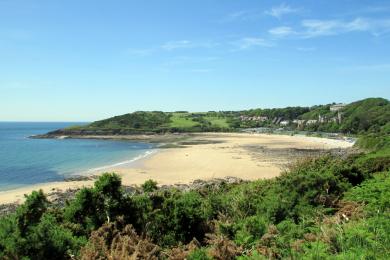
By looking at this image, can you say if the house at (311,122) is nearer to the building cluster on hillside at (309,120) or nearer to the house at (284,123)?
the building cluster on hillside at (309,120)

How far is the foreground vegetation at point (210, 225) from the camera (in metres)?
8.97

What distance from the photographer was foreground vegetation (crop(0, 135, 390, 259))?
29.4ft

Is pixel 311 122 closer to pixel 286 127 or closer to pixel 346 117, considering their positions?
pixel 286 127

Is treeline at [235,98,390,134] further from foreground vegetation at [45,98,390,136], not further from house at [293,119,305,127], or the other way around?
house at [293,119,305,127]

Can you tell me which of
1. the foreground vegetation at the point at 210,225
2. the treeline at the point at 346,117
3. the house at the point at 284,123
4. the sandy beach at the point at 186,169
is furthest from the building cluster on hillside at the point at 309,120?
the foreground vegetation at the point at 210,225

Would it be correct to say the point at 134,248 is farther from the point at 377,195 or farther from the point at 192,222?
the point at 377,195

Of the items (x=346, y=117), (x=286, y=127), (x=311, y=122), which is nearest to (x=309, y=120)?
(x=311, y=122)

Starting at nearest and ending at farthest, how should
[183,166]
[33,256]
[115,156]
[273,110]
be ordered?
[33,256] < [183,166] < [115,156] < [273,110]

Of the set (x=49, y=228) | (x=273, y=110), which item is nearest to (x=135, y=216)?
(x=49, y=228)

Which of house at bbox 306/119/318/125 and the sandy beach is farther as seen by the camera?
house at bbox 306/119/318/125

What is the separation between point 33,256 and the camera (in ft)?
30.8

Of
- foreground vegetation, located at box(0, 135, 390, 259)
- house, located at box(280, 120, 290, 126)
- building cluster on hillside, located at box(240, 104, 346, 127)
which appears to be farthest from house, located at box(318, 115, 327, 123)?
foreground vegetation, located at box(0, 135, 390, 259)

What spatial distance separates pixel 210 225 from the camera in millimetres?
13492

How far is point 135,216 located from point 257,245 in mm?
5207
